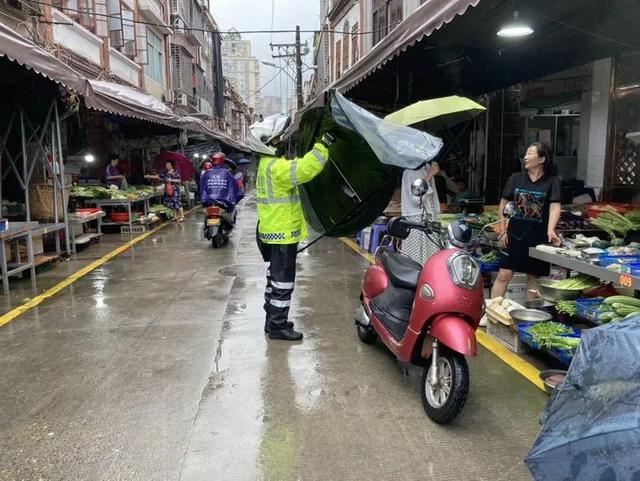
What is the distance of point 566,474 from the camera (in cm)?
163

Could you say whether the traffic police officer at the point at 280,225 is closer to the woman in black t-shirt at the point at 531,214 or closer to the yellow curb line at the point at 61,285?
the woman in black t-shirt at the point at 531,214

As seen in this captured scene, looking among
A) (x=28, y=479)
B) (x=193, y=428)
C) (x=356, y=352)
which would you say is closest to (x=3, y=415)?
(x=28, y=479)

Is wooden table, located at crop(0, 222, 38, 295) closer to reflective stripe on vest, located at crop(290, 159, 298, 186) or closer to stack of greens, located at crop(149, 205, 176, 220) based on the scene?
reflective stripe on vest, located at crop(290, 159, 298, 186)

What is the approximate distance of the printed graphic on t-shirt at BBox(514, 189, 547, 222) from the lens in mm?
4696

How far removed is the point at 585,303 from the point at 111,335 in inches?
164

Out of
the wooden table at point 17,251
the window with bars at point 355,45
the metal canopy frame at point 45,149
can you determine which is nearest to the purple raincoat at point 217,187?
the metal canopy frame at point 45,149

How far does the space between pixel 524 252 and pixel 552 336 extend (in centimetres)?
108

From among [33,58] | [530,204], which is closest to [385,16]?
[33,58]

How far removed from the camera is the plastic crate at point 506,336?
14.6 ft

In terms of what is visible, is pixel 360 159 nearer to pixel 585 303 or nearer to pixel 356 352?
pixel 356 352

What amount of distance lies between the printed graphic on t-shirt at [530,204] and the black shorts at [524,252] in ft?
0.33

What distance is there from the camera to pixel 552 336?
3947 millimetres

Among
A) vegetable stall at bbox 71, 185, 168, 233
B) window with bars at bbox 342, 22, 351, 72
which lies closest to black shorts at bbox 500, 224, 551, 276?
vegetable stall at bbox 71, 185, 168, 233

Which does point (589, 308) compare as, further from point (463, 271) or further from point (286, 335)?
point (286, 335)
